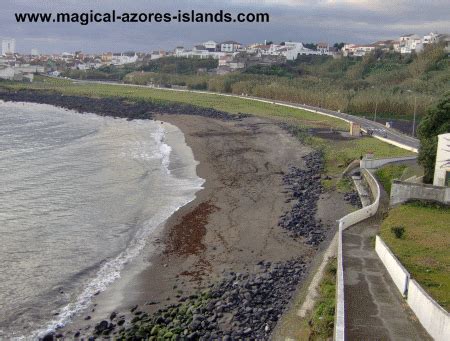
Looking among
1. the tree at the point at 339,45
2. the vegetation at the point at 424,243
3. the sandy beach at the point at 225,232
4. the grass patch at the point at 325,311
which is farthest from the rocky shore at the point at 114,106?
the tree at the point at 339,45

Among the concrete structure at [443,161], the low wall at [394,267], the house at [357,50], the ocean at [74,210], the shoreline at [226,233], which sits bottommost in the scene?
the ocean at [74,210]

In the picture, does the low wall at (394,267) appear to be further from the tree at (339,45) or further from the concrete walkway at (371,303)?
the tree at (339,45)

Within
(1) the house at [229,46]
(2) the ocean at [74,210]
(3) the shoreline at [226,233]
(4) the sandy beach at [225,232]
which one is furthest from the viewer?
(1) the house at [229,46]

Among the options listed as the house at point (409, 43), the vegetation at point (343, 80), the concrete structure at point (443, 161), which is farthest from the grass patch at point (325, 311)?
the house at point (409, 43)

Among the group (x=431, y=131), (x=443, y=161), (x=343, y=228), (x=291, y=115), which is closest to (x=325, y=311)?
(x=343, y=228)

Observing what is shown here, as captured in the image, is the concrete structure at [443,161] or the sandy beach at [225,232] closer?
the sandy beach at [225,232]

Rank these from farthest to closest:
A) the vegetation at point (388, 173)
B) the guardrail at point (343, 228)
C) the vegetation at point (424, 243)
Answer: the vegetation at point (388, 173) → the vegetation at point (424, 243) → the guardrail at point (343, 228)

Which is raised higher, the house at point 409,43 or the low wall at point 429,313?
the house at point 409,43

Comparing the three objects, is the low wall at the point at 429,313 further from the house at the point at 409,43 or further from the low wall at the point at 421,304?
the house at the point at 409,43

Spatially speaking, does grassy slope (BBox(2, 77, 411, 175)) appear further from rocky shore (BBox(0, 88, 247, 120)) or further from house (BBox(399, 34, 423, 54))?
house (BBox(399, 34, 423, 54))
